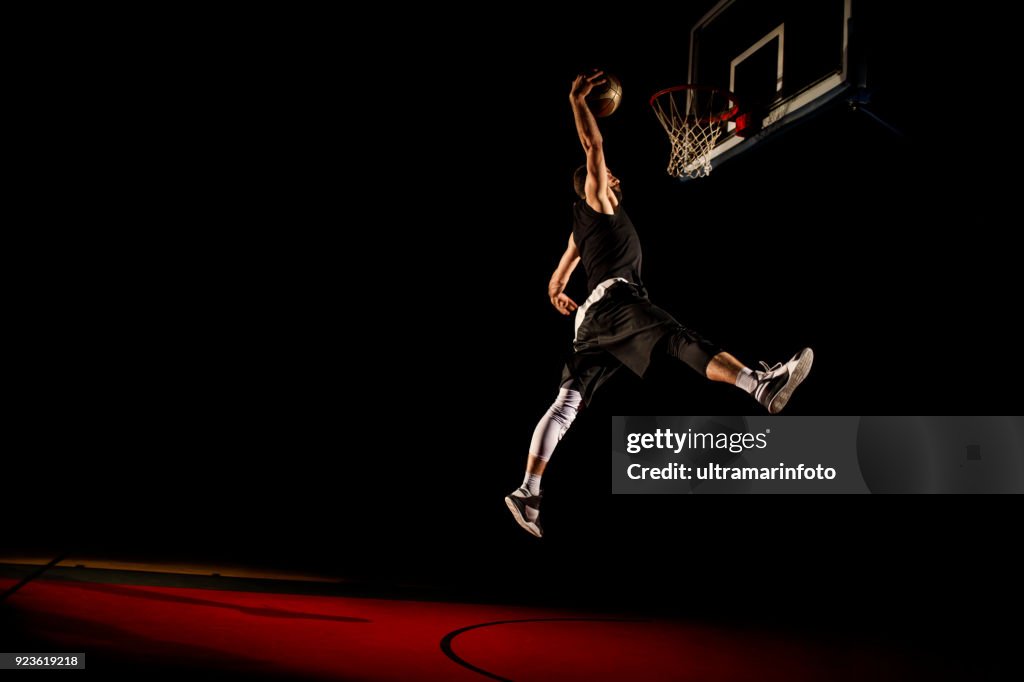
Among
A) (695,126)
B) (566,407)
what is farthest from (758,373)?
(695,126)

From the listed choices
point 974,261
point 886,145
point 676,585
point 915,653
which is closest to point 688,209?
point 886,145

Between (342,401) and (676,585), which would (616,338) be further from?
(342,401)

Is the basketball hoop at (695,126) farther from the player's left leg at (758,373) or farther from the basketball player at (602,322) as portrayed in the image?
the player's left leg at (758,373)

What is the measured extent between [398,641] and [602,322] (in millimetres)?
1721

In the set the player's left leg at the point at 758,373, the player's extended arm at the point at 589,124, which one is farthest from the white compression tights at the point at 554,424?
the player's extended arm at the point at 589,124

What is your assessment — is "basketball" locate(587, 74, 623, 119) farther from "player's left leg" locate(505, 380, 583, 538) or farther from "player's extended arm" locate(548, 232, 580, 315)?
"player's left leg" locate(505, 380, 583, 538)

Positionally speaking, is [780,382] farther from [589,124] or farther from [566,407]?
[589,124]

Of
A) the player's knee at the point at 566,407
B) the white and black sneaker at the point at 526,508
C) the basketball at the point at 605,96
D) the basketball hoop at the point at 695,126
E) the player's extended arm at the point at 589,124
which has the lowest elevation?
the white and black sneaker at the point at 526,508

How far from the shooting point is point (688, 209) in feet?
21.6

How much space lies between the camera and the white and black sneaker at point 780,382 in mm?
3088

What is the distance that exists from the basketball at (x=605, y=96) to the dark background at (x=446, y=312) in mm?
2134

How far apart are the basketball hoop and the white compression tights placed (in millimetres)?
1866

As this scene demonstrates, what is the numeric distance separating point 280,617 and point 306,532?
2920 millimetres

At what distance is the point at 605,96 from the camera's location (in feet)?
12.4
